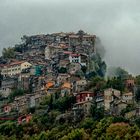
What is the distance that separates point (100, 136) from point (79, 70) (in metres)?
26.1

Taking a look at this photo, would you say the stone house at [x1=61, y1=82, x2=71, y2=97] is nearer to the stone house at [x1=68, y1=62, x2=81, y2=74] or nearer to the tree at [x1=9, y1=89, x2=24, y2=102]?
the tree at [x1=9, y1=89, x2=24, y2=102]

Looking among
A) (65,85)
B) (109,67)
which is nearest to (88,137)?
(65,85)

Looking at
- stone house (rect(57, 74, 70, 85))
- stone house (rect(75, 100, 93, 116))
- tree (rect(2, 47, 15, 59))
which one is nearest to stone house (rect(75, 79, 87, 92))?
stone house (rect(57, 74, 70, 85))

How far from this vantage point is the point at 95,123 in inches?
2670

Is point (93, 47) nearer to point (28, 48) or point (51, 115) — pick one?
point (28, 48)

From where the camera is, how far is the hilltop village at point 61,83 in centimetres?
7312

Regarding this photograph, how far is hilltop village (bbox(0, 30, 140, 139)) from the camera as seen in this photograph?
2879 inches

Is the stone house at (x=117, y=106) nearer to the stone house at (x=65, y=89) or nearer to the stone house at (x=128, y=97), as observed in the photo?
the stone house at (x=128, y=97)

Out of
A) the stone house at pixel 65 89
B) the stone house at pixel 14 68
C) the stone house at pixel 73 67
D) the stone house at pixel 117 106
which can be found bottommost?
the stone house at pixel 117 106

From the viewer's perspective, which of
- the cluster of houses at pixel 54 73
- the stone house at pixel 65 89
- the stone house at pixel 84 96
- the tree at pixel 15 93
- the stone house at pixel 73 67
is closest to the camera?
the cluster of houses at pixel 54 73

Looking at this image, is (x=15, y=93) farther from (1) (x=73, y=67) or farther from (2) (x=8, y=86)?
(1) (x=73, y=67)

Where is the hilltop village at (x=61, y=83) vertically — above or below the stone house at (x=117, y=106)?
above

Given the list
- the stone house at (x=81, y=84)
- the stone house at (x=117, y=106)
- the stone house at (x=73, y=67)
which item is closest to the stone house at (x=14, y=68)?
the stone house at (x=73, y=67)

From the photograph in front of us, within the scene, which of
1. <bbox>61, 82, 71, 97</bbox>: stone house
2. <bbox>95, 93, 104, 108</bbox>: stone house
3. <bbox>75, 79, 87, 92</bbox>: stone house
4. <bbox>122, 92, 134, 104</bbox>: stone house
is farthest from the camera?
<bbox>75, 79, 87, 92</bbox>: stone house
